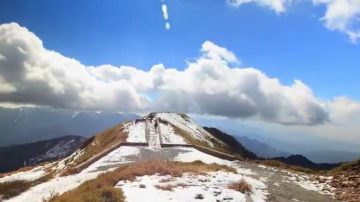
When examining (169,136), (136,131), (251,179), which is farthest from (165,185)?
(136,131)

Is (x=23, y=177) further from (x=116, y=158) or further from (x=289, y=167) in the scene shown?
(x=289, y=167)

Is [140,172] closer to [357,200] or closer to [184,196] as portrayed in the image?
[184,196]

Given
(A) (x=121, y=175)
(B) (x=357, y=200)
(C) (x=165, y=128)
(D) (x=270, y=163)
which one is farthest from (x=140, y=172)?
(C) (x=165, y=128)

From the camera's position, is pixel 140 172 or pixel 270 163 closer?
pixel 140 172

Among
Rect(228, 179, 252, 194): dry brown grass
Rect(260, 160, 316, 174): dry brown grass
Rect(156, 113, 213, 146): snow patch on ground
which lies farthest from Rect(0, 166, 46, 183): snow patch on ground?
Rect(228, 179, 252, 194): dry brown grass

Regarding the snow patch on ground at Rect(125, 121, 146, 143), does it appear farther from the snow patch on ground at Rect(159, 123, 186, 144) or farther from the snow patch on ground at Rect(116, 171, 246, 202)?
the snow patch on ground at Rect(116, 171, 246, 202)
